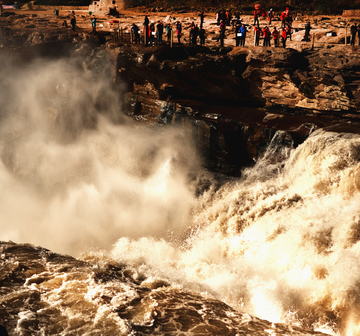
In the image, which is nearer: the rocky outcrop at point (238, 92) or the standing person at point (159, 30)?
the rocky outcrop at point (238, 92)

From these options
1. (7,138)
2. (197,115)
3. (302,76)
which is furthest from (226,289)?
(7,138)

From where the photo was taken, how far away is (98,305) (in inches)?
232

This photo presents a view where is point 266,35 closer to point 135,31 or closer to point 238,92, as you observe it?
point 238,92

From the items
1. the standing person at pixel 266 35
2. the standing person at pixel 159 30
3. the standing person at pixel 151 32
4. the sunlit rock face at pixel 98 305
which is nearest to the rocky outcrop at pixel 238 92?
the standing person at pixel 266 35

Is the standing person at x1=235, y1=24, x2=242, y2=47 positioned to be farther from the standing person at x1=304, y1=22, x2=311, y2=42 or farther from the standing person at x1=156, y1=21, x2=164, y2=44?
the standing person at x1=156, y1=21, x2=164, y2=44

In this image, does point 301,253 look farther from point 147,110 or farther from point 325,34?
point 325,34

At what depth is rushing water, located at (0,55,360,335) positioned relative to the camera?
6.29m

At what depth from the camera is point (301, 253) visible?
303 inches

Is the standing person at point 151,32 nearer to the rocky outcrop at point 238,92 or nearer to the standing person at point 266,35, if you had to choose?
the rocky outcrop at point 238,92

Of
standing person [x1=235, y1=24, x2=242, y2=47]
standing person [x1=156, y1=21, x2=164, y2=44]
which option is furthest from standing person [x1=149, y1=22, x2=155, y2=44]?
standing person [x1=235, y1=24, x2=242, y2=47]

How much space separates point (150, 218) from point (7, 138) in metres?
10.8

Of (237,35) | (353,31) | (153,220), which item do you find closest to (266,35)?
(237,35)

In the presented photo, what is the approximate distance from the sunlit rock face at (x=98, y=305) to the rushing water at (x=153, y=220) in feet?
0.10

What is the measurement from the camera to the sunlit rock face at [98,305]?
5.40m
